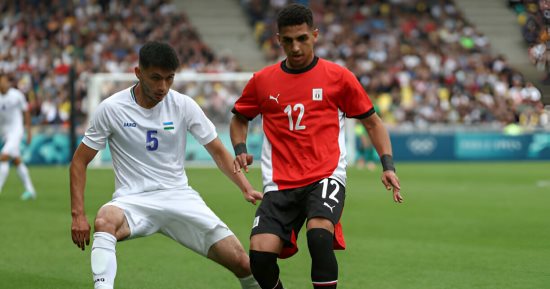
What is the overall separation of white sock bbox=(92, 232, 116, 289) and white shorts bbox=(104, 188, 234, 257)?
297mm

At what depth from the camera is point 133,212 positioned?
7.03 meters

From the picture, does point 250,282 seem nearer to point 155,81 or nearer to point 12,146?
point 155,81

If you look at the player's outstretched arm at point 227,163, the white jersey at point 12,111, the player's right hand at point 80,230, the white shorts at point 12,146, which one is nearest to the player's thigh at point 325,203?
the player's outstretched arm at point 227,163

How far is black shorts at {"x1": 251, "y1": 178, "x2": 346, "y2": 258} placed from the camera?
674 cm

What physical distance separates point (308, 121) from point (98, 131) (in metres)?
1.54

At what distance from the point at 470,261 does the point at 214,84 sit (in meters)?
23.1

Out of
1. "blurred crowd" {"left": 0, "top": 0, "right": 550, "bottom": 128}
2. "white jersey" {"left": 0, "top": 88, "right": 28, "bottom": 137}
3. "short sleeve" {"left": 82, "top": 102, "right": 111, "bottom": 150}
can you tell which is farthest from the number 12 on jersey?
"blurred crowd" {"left": 0, "top": 0, "right": 550, "bottom": 128}

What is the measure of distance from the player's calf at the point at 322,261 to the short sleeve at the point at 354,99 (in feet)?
3.19

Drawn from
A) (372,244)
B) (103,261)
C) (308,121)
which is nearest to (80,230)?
(103,261)

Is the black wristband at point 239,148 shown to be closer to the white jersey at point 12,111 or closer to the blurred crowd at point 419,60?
the white jersey at point 12,111

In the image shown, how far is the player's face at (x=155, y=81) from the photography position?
6895mm

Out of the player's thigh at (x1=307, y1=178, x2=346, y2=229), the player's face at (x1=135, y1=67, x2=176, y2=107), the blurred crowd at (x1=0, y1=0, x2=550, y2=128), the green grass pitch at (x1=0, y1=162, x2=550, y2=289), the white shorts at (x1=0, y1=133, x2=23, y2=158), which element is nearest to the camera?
the player's thigh at (x1=307, y1=178, x2=346, y2=229)

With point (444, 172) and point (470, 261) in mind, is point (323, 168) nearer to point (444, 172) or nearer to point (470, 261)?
point (470, 261)

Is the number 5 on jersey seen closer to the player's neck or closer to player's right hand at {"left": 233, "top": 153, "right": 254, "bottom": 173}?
the player's neck
